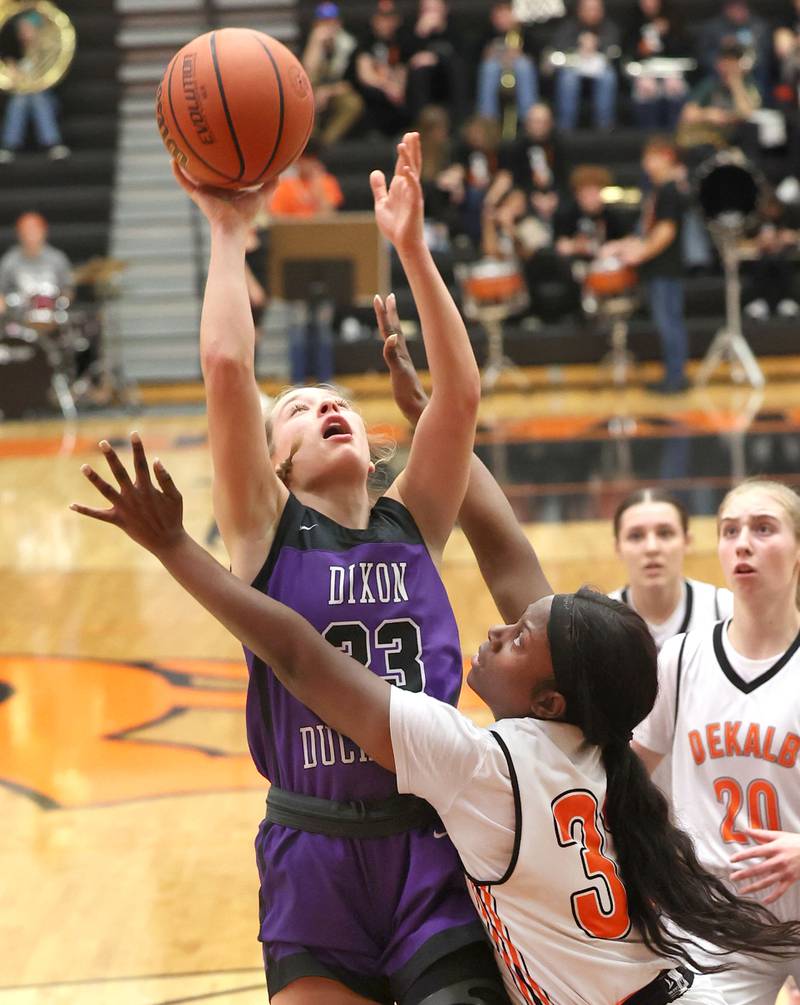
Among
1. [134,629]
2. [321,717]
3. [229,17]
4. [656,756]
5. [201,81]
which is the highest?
[229,17]

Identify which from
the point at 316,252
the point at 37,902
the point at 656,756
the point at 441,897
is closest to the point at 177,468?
the point at 316,252

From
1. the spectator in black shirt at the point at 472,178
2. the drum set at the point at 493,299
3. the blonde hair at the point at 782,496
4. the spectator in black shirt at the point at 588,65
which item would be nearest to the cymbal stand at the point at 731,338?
the drum set at the point at 493,299

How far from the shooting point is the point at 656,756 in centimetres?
321

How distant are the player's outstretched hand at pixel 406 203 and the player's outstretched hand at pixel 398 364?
18cm

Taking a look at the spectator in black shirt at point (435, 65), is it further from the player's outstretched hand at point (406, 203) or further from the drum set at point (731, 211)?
the player's outstretched hand at point (406, 203)

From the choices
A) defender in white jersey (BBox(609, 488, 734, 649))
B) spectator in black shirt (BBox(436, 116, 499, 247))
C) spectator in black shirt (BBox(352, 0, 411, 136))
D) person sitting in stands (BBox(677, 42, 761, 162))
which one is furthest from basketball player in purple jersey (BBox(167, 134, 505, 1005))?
spectator in black shirt (BBox(352, 0, 411, 136))

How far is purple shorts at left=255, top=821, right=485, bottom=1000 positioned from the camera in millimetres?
2332

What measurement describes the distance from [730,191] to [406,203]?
11.1 metres

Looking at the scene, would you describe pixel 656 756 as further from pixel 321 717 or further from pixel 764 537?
pixel 321 717

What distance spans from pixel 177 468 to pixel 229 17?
8293 mm

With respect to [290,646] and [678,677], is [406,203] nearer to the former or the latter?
[290,646]

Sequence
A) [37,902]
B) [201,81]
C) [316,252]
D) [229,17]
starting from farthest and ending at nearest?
[229,17] < [316,252] < [37,902] < [201,81]

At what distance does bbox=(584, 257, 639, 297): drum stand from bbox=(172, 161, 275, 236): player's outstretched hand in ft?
35.5

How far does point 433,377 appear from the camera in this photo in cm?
254
